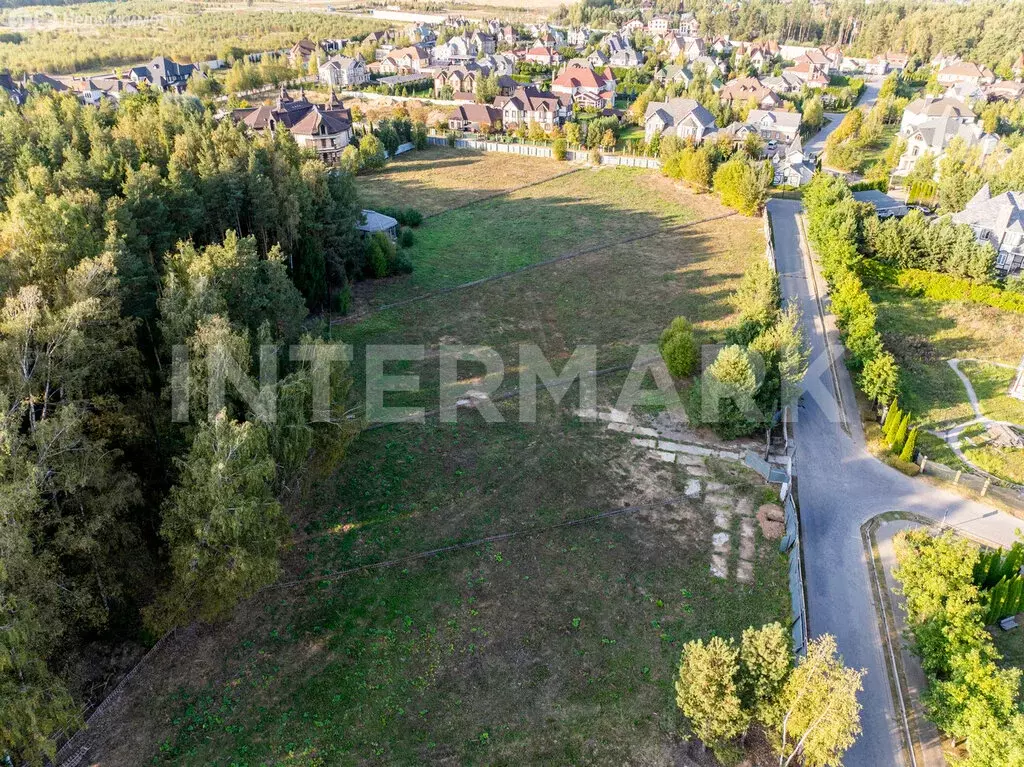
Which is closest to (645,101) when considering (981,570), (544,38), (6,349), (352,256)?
(352,256)

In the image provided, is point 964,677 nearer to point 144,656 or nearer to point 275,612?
point 275,612

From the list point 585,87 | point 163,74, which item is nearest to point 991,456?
point 585,87

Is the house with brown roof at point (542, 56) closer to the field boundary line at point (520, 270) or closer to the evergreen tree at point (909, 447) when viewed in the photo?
the field boundary line at point (520, 270)

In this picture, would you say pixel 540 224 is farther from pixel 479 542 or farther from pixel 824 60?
pixel 824 60

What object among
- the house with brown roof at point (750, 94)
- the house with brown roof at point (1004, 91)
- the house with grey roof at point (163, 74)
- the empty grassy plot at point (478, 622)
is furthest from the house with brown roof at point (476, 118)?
the house with brown roof at point (1004, 91)

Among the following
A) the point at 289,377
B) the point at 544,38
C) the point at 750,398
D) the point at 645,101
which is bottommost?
the point at 750,398

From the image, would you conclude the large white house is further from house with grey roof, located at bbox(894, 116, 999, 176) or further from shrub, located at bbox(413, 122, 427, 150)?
shrub, located at bbox(413, 122, 427, 150)

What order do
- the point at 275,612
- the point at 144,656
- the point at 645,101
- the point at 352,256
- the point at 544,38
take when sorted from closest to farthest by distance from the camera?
the point at 144,656
the point at 275,612
the point at 352,256
the point at 645,101
the point at 544,38
